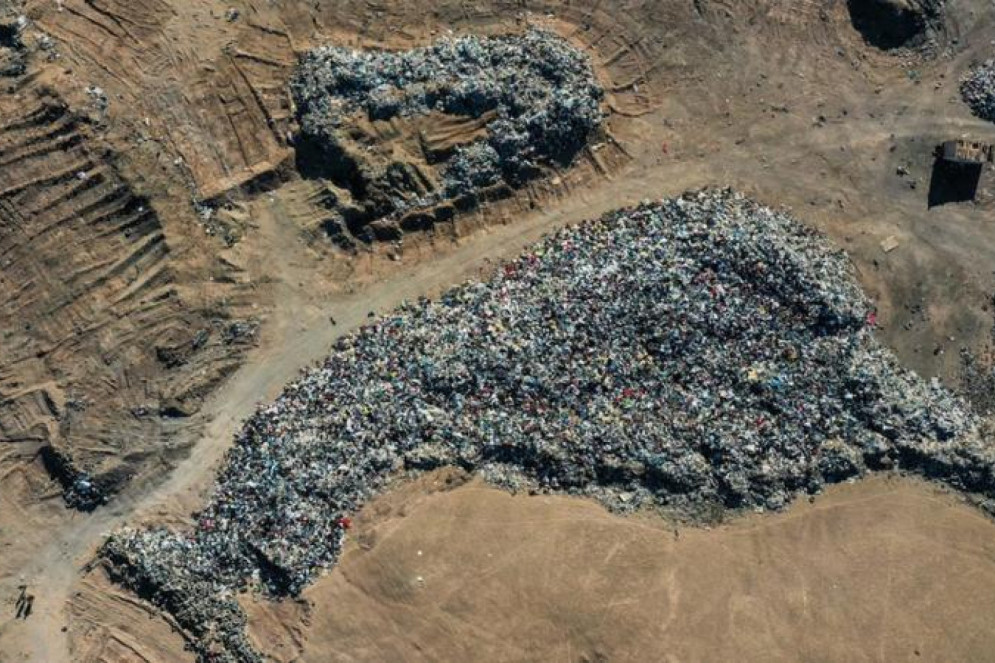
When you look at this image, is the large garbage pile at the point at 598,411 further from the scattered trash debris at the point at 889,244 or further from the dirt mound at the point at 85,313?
the dirt mound at the point at 85,313

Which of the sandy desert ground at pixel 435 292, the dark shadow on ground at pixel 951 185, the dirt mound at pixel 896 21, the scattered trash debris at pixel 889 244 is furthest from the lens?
the dirt mound at pixel 896 21

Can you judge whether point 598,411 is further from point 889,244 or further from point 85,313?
point 85,313

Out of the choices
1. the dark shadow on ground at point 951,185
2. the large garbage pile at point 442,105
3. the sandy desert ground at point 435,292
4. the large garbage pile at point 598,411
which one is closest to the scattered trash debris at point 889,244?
the sandy desert ground at point 435,292

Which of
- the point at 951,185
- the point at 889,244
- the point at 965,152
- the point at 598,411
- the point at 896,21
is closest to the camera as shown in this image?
the point at 598,411

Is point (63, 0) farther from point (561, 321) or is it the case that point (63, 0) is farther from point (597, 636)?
point (597, 636)

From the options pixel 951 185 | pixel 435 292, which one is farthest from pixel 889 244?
pixel 435 292

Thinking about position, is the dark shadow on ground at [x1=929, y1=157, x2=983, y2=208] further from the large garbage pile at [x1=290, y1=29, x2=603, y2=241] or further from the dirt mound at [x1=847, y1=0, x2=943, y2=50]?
the large garbage pile at [x1=290, y1=29, x2=603, y2=241]

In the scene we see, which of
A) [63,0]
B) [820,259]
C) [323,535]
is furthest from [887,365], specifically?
[63,0]

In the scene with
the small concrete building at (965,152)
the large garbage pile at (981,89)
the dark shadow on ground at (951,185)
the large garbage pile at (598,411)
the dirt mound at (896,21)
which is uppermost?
the dirt mound at (896,21)
